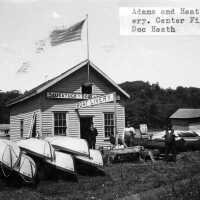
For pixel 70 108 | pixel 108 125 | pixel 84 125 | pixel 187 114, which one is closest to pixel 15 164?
Answer: pixel 70 108

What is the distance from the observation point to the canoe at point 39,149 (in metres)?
11.3

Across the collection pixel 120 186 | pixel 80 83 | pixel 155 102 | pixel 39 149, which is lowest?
pixel 120 186

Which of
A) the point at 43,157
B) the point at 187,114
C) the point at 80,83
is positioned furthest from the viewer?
the point at 187,114

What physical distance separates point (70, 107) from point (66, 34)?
4.55 meters

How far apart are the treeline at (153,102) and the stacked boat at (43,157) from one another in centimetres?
5729

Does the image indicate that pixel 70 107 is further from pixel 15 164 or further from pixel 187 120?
pixel 187 120

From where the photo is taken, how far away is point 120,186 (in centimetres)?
1033

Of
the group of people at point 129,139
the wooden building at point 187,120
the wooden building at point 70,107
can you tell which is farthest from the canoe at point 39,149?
the wooden building at point 187,120

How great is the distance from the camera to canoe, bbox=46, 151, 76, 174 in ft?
36.9

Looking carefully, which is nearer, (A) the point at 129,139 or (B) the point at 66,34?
(B) the point at 66,34

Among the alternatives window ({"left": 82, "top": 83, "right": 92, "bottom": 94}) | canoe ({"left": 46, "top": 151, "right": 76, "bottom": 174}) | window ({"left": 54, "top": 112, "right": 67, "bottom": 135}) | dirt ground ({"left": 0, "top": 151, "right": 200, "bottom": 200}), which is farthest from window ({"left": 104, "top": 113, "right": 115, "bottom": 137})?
canoe ({"left": 46, "top": 151, "right": 76, "bottom": 174})

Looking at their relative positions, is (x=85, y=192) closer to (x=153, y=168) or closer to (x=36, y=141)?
(x=36, y=141)

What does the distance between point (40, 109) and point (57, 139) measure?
23.1 feet

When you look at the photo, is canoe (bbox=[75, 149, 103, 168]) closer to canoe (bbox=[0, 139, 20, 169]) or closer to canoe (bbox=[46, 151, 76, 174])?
canoe (bbox=[46, 151, 76, 174])
